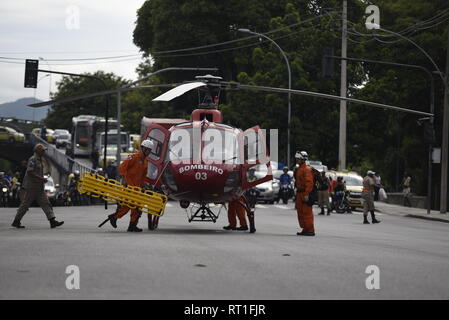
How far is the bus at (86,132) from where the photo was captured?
7550 cm

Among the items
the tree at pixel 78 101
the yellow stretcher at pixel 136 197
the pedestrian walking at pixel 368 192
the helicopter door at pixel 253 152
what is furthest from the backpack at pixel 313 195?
the tree at pixel 78 101

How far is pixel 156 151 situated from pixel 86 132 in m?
57.0

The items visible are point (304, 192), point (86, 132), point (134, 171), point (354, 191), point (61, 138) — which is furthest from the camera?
point (61, 138)

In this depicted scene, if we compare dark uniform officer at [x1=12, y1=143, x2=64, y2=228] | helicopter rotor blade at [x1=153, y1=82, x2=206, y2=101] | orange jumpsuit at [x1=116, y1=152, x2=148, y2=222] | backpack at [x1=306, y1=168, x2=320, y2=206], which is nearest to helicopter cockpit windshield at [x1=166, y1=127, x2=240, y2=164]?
orange jumpsuit at [x1=116, y1=152, x2=148, y2=222]

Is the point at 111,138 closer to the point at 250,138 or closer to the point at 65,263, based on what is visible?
the point at 250,138

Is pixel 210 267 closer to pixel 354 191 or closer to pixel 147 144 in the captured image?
pixel 147 144

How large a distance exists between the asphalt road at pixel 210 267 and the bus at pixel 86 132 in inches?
2258

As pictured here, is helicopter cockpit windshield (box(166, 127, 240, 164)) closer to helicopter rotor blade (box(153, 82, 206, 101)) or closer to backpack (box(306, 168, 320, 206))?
helicopter rotor blade (box(153, 82, 206, 101))

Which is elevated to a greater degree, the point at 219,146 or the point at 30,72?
the point at 30,72

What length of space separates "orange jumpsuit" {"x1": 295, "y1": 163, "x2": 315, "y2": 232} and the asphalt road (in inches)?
68.5

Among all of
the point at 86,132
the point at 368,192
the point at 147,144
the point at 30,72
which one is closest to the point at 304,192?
the point at 147,144

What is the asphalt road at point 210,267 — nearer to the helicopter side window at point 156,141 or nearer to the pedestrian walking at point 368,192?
the helicopter side window at point 156,141

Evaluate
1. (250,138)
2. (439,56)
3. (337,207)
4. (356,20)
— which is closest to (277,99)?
(356,20)

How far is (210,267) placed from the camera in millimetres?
12211
